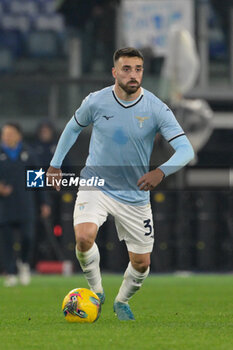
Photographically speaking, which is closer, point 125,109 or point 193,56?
point 125,109

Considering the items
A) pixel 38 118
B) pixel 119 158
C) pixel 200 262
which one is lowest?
pixel 200 262

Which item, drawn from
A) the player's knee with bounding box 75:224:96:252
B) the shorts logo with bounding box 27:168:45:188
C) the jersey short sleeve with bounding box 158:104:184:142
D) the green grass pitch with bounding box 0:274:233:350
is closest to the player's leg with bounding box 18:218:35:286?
the green grass pitch with bounding box 0:274:233:350

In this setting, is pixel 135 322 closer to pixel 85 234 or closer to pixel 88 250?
pixel 88 250

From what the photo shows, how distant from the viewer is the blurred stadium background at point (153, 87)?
62.6 ft

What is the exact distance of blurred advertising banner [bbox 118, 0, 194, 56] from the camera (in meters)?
18.9

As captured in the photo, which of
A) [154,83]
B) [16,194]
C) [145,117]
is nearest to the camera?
[145,117]

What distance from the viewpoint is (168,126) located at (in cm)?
931

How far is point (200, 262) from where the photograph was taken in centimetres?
1938

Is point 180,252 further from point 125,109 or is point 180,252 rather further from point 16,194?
point 125,109

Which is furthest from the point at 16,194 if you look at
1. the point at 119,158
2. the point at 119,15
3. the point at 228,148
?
the point at 119,15

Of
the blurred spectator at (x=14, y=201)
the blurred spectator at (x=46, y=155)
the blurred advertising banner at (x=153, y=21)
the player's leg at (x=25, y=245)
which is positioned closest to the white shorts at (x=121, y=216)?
the blurred spectator at (x=14, y=201)

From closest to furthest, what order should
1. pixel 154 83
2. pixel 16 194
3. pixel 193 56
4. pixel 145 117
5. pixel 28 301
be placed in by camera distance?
pixel 145 117
pixel 28 301
pixel 16 194
pixel 193 56
pixel 154 83

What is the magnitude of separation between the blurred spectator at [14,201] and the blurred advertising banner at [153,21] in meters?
3.72

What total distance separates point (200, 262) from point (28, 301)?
23.3 ft
